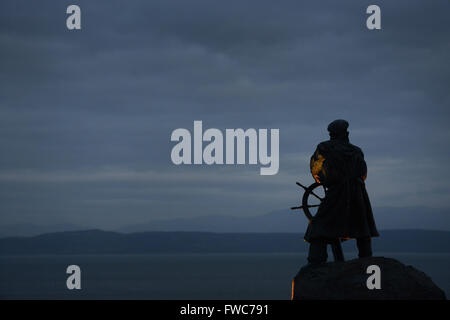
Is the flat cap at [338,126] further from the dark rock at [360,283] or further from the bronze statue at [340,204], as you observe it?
the dark rock at [360,283]

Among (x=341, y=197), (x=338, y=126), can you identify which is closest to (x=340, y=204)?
(x=341, y=197)

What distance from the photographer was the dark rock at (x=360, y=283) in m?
9.59

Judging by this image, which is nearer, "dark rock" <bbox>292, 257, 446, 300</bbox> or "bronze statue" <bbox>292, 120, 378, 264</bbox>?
"dark rock" <bbox>292, 257, 446, 300</bbox>

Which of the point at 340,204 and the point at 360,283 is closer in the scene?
the point at 360,283

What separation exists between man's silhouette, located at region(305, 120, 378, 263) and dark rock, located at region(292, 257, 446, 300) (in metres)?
0.49

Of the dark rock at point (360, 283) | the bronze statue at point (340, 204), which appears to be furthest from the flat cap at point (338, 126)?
the dark rock at point (360, 283)

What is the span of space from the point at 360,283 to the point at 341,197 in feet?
5.30

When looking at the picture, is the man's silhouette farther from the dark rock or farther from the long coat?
the dark rock

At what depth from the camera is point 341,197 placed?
10.5 meters

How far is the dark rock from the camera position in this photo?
959cm

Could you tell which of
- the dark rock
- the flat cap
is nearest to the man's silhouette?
the flat cap

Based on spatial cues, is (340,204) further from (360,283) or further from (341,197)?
(360,283)
